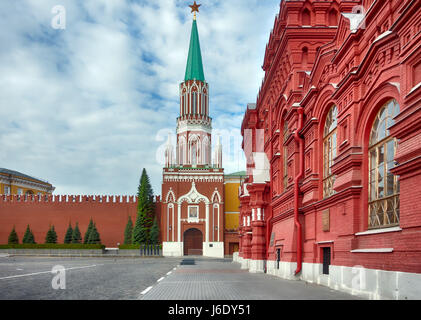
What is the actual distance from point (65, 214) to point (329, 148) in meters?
56.7

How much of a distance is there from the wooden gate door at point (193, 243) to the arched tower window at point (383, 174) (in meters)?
53.4

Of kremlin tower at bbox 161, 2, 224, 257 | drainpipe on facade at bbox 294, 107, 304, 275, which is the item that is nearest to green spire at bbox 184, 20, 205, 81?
kremlin tower at bbox 161, 2, 224, 257

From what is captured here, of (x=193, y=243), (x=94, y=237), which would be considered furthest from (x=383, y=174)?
(x=94, y=237)

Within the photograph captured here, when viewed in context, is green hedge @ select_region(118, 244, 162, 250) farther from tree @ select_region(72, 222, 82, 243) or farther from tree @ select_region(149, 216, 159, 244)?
tree @ select_region(72, 222, 82, 243)

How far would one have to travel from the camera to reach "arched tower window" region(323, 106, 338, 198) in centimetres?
1521

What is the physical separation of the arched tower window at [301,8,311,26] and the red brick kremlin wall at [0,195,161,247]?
164ft

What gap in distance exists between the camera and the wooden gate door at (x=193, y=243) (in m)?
64.3

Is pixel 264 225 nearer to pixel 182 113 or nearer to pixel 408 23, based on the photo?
pixel 408 23

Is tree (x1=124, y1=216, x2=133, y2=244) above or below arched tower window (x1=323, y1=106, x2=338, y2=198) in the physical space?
below

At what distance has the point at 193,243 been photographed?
212 ft

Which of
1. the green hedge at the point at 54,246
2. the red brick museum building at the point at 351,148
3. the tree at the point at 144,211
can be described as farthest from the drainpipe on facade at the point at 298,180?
the tree at the point at 144,211

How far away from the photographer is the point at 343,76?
14.1 m

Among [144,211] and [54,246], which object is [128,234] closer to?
[144,211]
